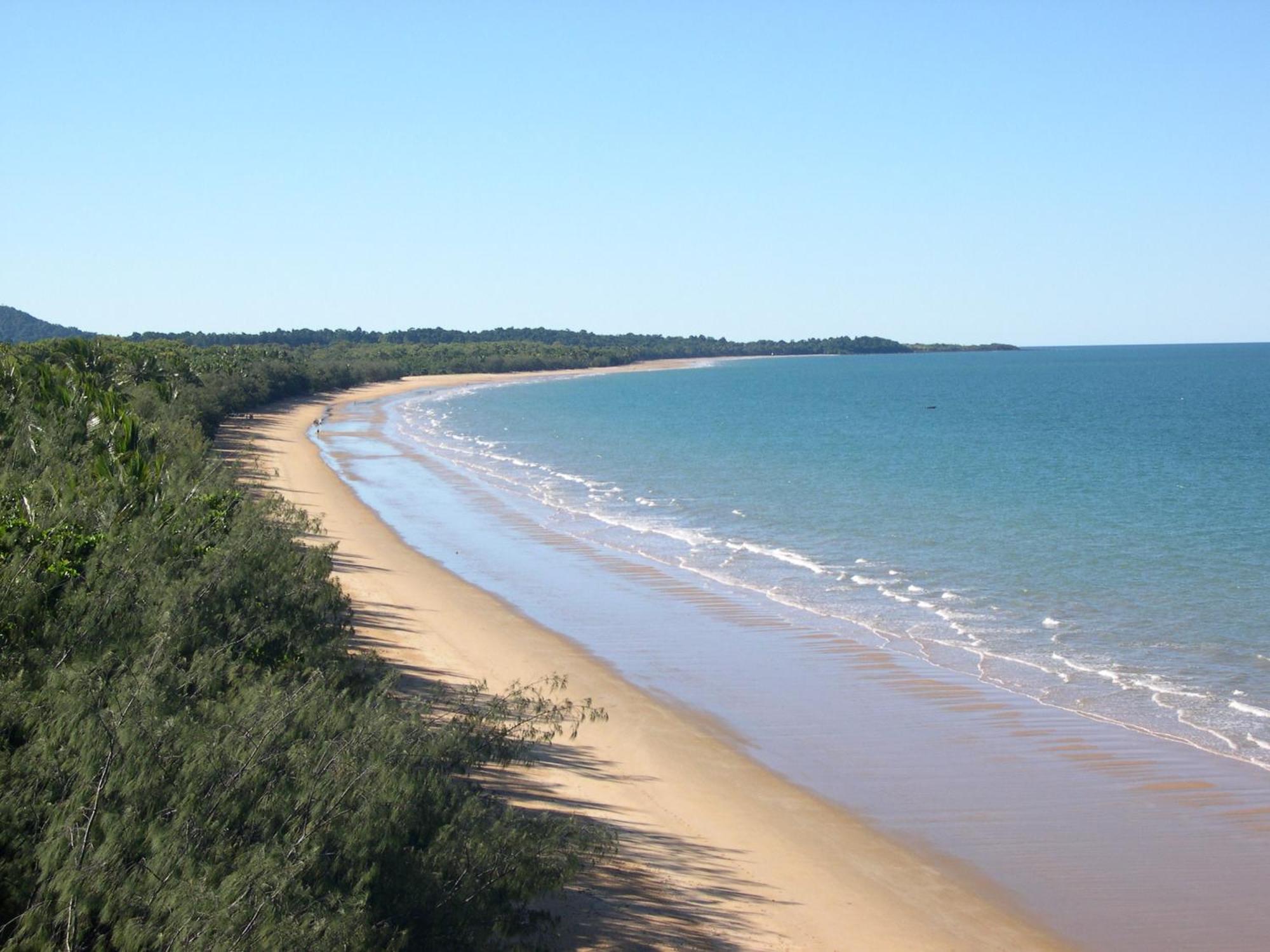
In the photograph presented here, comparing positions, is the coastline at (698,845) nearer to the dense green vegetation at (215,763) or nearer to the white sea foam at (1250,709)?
the dense green vegetation at (215,763)

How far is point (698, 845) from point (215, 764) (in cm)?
478

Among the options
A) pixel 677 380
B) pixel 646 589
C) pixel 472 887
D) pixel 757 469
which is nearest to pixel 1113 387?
pixel 677 380

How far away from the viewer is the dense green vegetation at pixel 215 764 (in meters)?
5.11

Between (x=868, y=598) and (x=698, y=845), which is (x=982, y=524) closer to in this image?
(x=868, y=598)

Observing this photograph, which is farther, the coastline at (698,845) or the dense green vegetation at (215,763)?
the coastline at (698,845)

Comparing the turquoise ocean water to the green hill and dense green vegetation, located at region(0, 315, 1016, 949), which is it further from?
the green hill

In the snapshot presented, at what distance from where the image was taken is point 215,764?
586cm

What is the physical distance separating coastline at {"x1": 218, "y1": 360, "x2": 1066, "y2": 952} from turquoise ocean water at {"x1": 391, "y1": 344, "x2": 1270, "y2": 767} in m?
→ 4.45

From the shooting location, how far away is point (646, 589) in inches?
776

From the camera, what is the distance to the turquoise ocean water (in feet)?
49.2

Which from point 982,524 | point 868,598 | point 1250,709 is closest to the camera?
point 1250,709

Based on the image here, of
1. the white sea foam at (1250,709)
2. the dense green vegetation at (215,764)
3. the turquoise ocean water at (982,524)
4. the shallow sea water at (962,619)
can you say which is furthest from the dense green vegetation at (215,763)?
the white sea foam at (1250,709)

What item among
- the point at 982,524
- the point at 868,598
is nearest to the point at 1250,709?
the point at 868,598

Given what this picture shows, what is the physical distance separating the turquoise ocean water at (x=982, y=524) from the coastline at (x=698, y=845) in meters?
4.45
